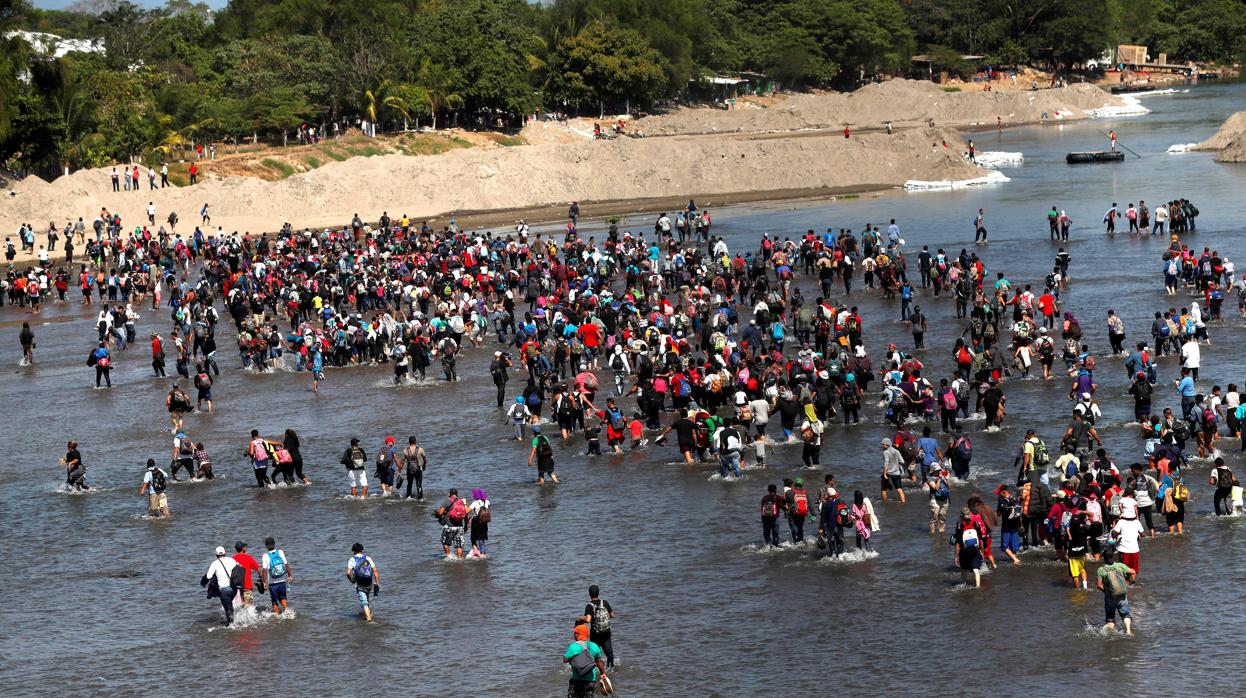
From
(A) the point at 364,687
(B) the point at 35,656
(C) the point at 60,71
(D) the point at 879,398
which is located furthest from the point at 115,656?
(C) the point at 60,71

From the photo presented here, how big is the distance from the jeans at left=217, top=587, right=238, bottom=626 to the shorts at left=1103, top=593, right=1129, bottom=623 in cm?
1286

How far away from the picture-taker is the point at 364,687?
65.2ft

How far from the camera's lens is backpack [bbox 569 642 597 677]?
17609 mm

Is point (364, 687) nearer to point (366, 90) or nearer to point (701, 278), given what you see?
point (701, 278)

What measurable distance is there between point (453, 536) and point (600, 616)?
6314 mm

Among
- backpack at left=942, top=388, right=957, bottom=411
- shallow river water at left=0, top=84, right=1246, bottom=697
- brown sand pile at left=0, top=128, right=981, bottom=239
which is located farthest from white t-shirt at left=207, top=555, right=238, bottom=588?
brown sand pile at left=0, top=128, right=981, bottom=239

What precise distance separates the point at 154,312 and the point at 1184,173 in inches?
2094

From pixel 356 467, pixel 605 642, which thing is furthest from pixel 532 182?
pixel 605 642

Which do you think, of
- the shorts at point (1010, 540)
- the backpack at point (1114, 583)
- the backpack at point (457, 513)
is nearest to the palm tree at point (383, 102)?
the backpack at point (457, 513)

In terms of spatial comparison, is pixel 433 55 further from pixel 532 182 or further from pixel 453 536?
pixel 453 536

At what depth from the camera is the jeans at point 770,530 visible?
2380 centimetres

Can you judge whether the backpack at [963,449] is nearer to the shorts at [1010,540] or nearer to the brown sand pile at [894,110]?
the shorts at [1010,540]

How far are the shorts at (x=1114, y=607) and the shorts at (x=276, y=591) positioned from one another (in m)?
12.2

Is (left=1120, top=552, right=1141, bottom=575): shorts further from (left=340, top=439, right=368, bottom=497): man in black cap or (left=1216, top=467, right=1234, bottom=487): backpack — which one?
(left=340, top=439, right=368, bottom=497): man in black cap
